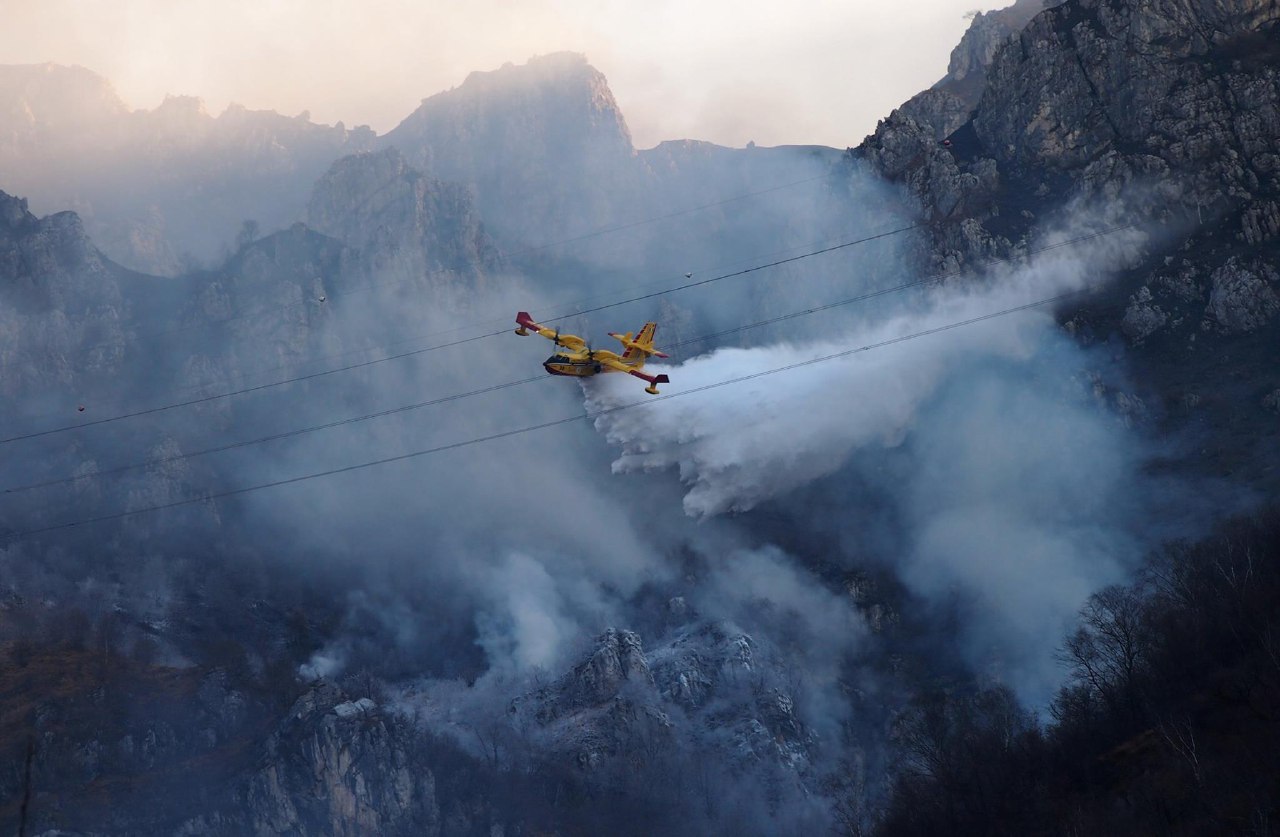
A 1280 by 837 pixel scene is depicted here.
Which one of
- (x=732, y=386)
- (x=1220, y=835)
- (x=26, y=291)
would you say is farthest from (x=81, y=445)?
(x=1220, y=835)

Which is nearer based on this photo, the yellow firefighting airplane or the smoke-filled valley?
the yellow firefighting airplane

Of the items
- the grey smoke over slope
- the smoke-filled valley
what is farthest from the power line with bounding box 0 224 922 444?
the grey smoke over slope

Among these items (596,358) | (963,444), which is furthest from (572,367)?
(963,444)

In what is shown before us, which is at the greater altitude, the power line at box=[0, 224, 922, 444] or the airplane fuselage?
the power line at box=[0, 224, 922, 444]

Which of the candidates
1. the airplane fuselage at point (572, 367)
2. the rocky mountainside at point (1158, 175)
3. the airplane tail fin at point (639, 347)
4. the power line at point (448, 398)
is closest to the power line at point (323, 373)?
the power line at point (448, 398)

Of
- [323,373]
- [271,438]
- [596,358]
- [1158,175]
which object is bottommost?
[596,358]

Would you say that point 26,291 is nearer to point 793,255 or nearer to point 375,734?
point 375,734

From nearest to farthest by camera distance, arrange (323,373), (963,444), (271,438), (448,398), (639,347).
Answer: (639,347) → (963,444) → (271,438) → (448,398) → (323,373)

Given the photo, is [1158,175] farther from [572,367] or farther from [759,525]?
[572,367]

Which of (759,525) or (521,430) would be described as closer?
(759,525)

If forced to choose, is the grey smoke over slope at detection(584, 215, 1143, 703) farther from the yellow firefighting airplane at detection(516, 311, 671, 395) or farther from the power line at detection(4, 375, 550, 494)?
the power line at detection(4, 375, 550, 494)

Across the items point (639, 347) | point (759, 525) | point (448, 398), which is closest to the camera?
point (639, 347)
